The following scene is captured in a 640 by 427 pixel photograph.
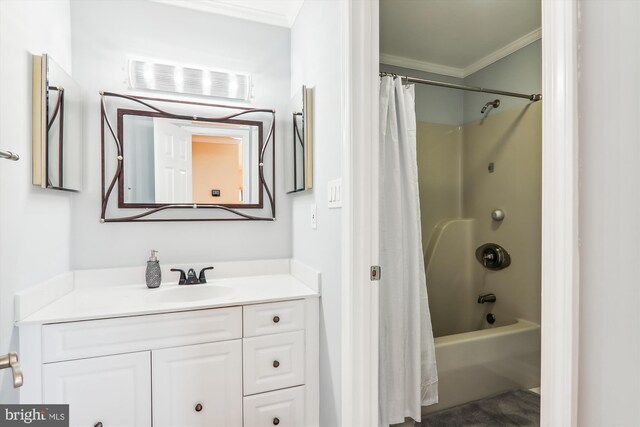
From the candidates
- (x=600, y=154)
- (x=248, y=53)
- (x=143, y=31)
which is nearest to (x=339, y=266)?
(x=600, y=154)

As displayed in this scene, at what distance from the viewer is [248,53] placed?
80.3 inches

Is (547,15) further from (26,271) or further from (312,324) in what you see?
(26,271)

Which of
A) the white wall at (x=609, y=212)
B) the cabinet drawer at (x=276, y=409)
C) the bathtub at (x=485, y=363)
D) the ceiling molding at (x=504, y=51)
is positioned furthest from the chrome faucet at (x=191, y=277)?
the ceiling molding at (x=504, y=51)

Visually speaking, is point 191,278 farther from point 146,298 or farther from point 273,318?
point 273,318

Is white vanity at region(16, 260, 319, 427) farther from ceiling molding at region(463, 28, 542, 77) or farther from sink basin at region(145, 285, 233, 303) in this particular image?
ceiling molding at region(463, 28, 542, 77)

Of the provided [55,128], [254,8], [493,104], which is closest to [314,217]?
[55,128]

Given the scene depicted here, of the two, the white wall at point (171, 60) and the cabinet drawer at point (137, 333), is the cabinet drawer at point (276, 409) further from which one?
the white wall at point (171, 60)

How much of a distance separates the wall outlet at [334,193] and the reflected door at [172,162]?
912 mm

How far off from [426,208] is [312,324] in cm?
163

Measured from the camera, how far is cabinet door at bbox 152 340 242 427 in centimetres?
138

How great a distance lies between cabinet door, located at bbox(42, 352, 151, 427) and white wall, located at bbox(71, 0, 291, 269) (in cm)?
65

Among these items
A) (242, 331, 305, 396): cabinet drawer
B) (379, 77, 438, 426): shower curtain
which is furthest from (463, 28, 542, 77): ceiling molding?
(242, 331, 305, 396): cabinet drawer

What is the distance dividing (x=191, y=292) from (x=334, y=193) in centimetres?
99

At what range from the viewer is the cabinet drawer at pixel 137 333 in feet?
4.11
